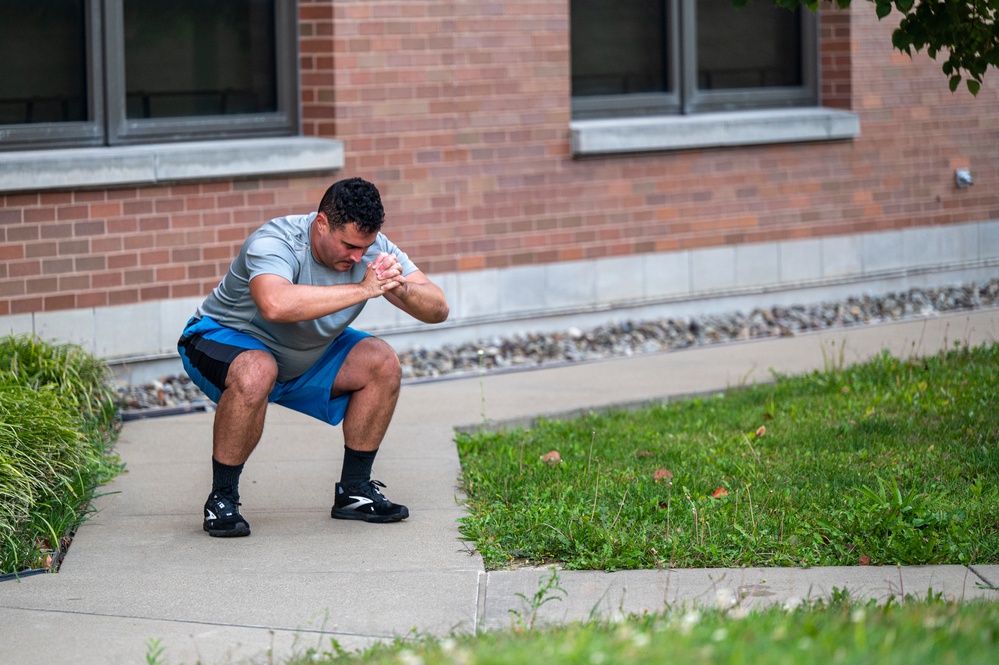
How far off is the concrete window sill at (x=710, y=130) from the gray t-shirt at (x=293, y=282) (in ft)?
14.6

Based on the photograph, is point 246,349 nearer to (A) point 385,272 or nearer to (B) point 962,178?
(A) point 385,272

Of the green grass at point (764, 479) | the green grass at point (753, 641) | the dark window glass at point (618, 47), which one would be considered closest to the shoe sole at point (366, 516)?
the green grass at point (764, 479)

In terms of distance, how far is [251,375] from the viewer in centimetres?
516

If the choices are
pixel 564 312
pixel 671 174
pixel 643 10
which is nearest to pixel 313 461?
pixel 564 312

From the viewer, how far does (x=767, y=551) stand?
4852 mm

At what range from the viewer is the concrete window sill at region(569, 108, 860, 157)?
964cm

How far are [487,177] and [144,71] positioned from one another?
2.27 meters

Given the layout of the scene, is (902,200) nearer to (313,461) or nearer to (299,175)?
(299,175)

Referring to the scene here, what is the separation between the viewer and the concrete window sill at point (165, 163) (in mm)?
7703

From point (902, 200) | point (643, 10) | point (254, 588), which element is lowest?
point (254, 588)

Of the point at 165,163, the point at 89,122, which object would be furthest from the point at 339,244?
the point at 89,122

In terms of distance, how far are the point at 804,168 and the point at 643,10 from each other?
1.71 m


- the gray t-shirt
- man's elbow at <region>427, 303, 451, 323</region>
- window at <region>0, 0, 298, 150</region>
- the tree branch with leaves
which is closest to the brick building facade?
window at <region>0, 0, 298, 150</region>

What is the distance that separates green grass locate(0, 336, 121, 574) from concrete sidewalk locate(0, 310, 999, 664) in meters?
0.11
